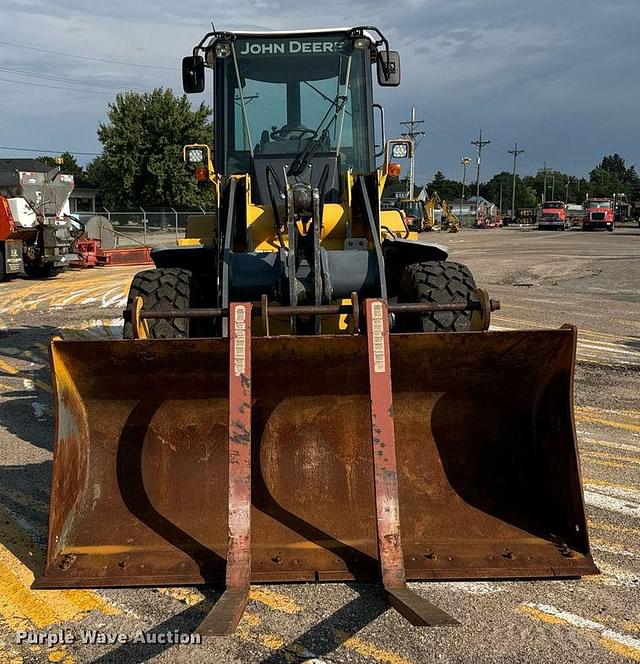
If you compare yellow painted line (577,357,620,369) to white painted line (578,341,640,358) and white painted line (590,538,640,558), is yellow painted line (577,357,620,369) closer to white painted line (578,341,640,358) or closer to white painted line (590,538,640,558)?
white painted line (578,341,640,358)

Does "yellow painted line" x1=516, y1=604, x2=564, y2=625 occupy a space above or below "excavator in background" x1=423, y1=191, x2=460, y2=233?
below

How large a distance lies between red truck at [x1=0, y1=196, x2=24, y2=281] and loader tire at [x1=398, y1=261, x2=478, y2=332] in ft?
53.3

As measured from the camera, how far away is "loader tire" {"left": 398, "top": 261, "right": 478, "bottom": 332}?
485 cm

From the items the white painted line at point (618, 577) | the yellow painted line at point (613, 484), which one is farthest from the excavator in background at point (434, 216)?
the white painted line at point (618, 577)

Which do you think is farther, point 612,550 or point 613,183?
point 613,183

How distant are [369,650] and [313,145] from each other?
14.0ft

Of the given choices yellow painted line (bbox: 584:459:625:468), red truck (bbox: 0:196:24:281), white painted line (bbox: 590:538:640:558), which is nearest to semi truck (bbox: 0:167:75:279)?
red truck (bbox: 0:196:24:281)

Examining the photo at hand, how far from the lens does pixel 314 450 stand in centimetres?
400

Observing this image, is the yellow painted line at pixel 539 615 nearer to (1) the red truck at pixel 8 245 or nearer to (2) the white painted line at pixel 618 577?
(2) the white painted line at pixel 618 577

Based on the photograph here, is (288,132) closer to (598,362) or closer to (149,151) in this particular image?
(598,362)

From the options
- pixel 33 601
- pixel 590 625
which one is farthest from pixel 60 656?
pixel 590 625

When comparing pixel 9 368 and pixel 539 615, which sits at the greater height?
pixel 9 368

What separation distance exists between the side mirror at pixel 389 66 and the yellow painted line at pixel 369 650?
4.67m

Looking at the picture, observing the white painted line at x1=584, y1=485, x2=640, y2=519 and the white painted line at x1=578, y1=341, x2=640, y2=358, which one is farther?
the white painted line at x1=578, y1=341, x2=640, y2=358
